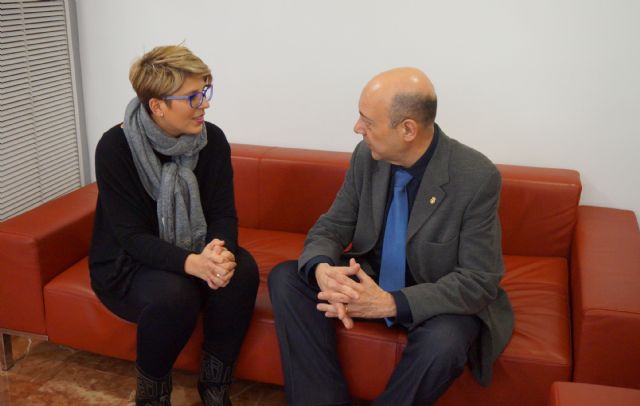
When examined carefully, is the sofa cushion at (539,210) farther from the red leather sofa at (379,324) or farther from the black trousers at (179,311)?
the black trousers at (179,311)

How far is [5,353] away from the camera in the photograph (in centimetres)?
259

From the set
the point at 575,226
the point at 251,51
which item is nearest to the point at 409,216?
the point at 575,226

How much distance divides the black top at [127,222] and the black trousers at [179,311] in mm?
50

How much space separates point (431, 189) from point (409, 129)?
20 cm

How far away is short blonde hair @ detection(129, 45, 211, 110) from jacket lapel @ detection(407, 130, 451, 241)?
0.79m

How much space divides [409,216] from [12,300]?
146 cm

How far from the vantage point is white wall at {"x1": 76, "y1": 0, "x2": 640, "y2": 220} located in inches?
105

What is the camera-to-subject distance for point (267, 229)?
2.96 metres

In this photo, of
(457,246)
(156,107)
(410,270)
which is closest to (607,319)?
(457,246)

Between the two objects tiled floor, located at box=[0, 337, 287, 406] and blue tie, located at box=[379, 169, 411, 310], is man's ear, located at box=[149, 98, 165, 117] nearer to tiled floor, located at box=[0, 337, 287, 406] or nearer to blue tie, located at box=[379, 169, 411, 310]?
blue tie, located at box=[379, 169, 411, 310]

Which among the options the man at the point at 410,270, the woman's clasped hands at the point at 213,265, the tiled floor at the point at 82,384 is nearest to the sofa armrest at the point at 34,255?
the tiled floor at the point at 82,384

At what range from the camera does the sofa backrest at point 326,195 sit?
263 centimetres

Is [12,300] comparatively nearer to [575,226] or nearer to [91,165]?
[91,165]

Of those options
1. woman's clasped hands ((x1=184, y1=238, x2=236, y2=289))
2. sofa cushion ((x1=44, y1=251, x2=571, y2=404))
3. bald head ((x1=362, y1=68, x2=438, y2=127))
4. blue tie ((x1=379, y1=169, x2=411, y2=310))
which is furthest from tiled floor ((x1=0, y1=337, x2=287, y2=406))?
bald head ((x1=362, y1=68, x2=438, y2=127))
